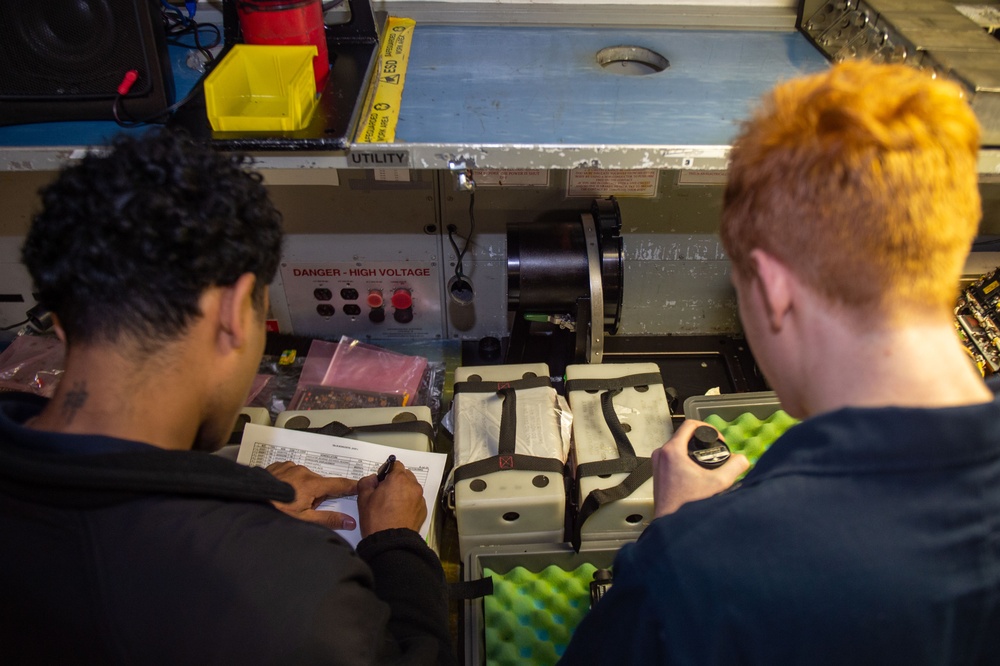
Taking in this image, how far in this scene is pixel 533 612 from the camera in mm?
1376

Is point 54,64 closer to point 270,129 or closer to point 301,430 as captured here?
point 270,129

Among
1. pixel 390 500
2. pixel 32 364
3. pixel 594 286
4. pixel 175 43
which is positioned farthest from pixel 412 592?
pixel 32 364

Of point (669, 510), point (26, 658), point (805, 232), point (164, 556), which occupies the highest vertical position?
point (805, 232)

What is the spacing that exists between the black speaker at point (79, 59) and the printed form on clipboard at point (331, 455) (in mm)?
704

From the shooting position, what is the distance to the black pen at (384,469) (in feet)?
4.36

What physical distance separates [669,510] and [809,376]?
464 millimetres

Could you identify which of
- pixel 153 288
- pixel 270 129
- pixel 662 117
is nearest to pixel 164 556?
pixel 153 288

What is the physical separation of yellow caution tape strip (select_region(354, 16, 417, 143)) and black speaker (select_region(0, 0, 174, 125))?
376 mm

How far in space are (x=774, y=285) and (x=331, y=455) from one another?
1.04 metres

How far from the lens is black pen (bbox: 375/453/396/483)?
4.36 feet

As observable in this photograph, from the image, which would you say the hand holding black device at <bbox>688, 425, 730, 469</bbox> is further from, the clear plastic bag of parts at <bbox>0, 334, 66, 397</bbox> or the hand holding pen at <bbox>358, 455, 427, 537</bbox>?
the clear plastic bag of parts at <bbox>0, 334, 66, 397</bbox>

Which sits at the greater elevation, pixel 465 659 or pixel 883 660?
pixel 883 660

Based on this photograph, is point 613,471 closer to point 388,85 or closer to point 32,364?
point 388,85

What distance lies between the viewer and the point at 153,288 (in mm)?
789
